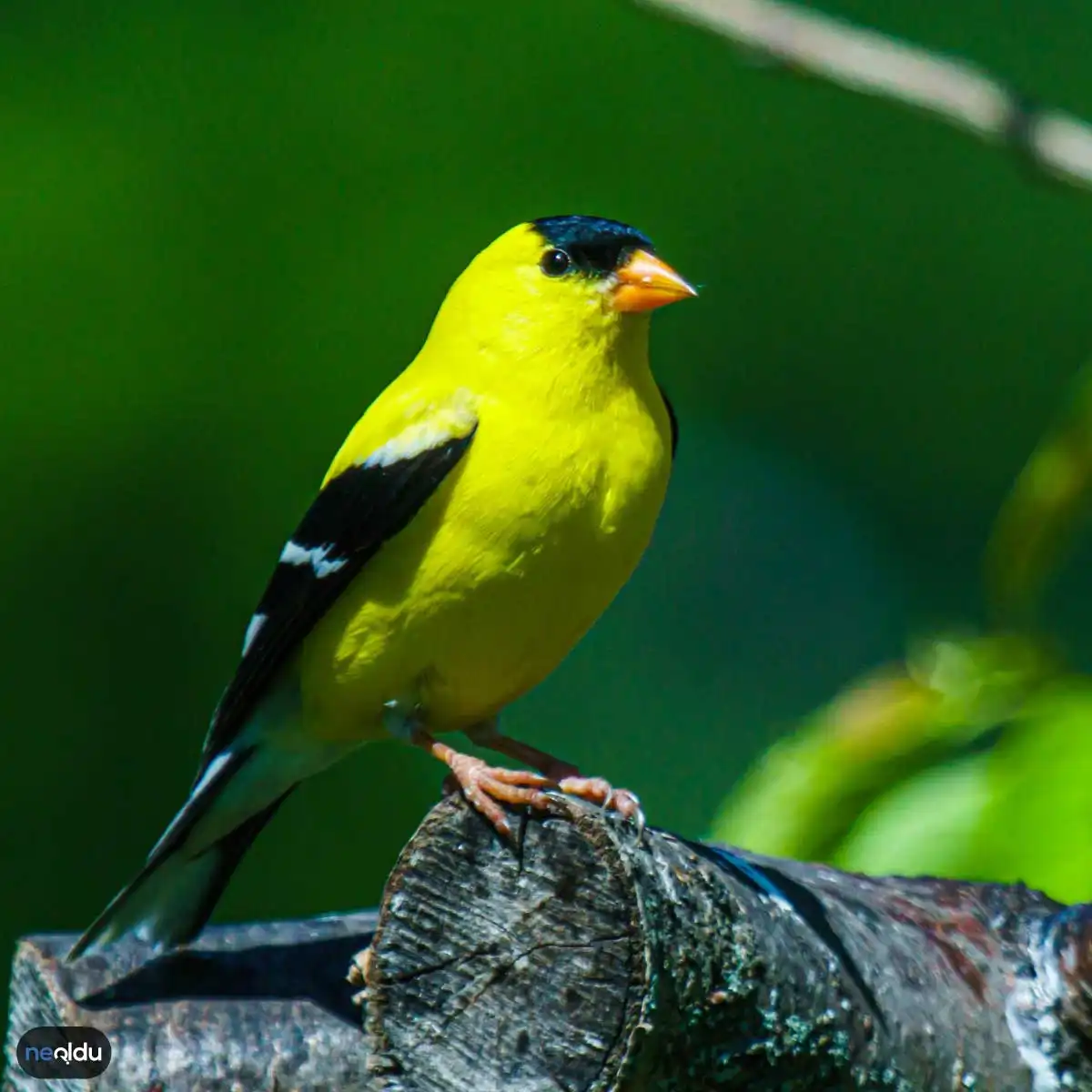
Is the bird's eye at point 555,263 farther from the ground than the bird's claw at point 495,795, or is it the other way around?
the bird's eye at point 555,263

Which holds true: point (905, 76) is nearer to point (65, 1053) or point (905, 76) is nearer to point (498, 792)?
point (498, 792)

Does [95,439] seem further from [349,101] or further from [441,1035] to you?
[441,1035]

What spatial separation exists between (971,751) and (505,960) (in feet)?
2.41

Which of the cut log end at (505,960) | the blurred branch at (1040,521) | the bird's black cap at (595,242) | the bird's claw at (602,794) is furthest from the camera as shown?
the bird's black cap at (595,242)

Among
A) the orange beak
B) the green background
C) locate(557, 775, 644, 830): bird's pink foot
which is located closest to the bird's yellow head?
the orange beak

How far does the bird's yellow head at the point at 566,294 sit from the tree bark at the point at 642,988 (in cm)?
99

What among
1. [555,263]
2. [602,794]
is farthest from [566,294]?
[602,794]

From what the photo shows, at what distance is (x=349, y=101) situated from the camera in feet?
24.4

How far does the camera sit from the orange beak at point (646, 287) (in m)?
2.96

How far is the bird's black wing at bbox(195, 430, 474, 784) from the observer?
2.74 meters

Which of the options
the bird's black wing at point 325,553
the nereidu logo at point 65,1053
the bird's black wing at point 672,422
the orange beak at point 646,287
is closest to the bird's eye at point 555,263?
the orange beak at point 646,287

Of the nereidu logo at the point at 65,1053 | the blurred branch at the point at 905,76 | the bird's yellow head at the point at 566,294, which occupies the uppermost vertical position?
the blurred branch at the point at 905,76

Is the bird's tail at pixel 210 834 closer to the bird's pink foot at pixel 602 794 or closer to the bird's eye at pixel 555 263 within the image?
the bird's pink foot at pixel 602 794

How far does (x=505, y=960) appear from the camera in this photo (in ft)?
6.61
